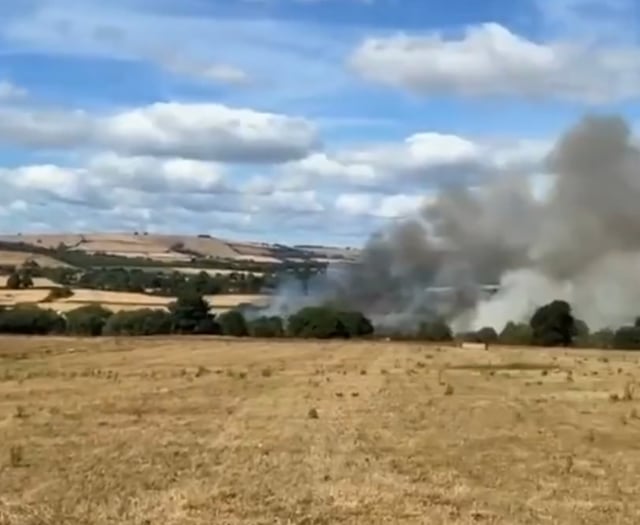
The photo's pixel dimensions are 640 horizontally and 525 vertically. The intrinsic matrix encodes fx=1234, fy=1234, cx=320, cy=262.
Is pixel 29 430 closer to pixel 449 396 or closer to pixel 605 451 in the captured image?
pixel 605 451

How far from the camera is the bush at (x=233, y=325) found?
109 m

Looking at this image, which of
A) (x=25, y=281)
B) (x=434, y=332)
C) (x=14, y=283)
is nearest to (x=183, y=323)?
(x=434, y=332)

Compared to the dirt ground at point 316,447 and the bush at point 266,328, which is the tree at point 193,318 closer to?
the bush at point 266,328

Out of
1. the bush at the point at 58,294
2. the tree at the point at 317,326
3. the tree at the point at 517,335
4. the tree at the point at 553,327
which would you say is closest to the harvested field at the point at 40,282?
the bush at the point at 58,294

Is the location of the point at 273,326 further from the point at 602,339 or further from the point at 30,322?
the point at 602,339

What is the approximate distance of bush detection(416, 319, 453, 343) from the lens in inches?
4403

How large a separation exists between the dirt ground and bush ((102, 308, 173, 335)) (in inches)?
2136

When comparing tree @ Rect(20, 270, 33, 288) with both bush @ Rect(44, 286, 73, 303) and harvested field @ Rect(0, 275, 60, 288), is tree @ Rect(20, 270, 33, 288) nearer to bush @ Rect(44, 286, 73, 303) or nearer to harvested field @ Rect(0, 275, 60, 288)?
harvested field @ Rect(0, 275, 60, 288)

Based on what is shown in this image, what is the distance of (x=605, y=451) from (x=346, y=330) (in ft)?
270

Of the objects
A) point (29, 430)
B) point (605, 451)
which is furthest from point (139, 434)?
point (605, 451)

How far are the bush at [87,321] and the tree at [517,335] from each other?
3489 cm

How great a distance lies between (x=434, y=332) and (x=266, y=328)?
16833 mm

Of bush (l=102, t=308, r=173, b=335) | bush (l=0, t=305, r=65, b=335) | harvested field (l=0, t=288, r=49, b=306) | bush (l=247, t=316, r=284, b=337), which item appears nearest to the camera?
bush (l=0, t=305, r=65, b=335)

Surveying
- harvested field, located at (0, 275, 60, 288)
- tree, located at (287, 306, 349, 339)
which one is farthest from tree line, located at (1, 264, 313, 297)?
tree, located at (287, 306, 349, 339)
